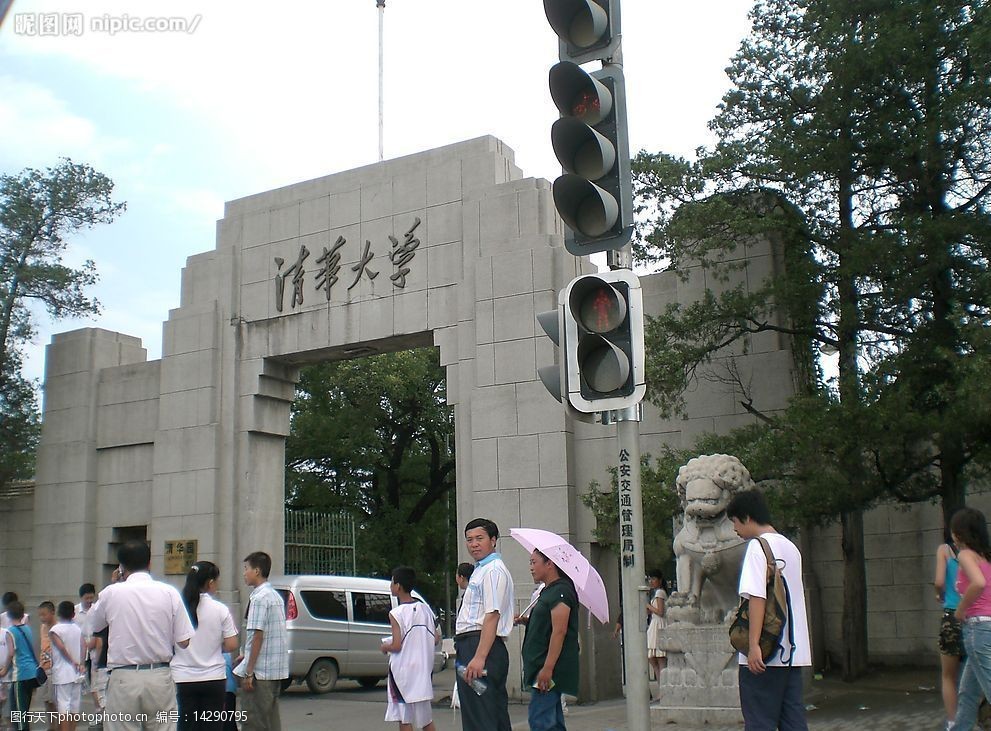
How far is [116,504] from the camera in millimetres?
17219

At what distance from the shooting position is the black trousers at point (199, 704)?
21.8 ft

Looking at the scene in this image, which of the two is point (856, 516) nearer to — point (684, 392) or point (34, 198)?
point (684, 392)

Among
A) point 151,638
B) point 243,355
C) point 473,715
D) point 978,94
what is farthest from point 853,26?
point 243,355

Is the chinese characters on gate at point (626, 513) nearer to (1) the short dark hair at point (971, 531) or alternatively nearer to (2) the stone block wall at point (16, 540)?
(1) the short dark hair at point (971, 531)

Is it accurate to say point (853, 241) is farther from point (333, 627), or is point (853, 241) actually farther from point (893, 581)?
point (333, 627)

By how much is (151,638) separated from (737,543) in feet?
16.9

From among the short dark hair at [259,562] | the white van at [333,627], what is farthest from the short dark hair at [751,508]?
the white van at [333,627]

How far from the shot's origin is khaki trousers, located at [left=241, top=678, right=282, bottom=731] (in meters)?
7.59

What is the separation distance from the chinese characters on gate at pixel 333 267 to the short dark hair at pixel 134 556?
27.9 ft

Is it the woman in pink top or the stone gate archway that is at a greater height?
the stone gate archway

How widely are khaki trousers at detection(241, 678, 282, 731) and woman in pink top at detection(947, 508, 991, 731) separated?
15.6ft

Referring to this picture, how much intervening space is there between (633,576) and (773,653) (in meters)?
0.99

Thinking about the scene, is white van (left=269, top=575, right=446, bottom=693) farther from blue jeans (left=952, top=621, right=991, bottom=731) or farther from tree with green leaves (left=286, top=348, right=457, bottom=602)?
blue jeans (left=952, top=621, right=991, bottom=731)

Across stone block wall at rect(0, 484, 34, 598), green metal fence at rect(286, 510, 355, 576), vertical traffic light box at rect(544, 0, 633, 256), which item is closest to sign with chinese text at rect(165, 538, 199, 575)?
green metal fence at rect(286, 510, 355, 576)
